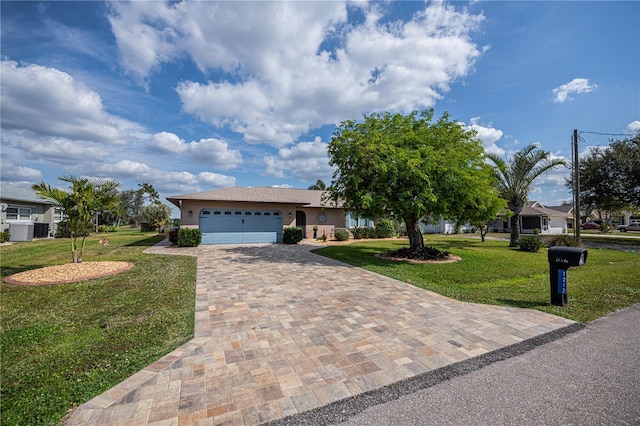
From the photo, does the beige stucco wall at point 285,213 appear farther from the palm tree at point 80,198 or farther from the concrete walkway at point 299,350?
the concrete walkway at point 299,350

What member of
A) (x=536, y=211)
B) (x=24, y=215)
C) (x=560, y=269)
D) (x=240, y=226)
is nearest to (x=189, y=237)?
(x=240, y=226)

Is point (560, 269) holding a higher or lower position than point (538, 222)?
lower

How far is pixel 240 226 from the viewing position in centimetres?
1795

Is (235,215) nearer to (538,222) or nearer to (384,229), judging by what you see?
(384,229)

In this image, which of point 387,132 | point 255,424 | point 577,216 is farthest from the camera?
point 577,216

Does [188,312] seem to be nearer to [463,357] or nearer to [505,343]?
[463,357]

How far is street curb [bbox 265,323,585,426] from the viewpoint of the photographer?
8.34 feet

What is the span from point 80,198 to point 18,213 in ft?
60.1

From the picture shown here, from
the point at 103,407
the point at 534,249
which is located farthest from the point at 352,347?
the point at 534,249

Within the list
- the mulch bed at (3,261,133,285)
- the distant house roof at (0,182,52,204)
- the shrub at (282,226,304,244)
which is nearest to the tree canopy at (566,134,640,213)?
the shrub at (282,226,304,244)

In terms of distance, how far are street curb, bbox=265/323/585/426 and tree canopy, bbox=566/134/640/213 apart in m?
25.4

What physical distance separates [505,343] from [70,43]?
13.0m

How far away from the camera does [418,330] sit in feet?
14.8

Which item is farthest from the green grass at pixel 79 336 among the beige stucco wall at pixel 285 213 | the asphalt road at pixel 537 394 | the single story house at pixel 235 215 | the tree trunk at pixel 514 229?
the tree trunk at pixel 514 229
